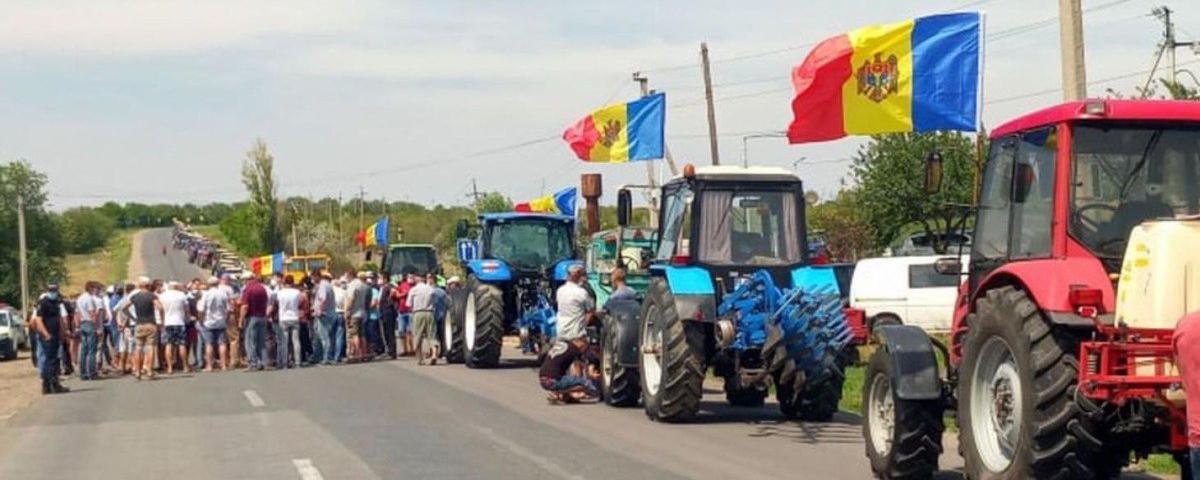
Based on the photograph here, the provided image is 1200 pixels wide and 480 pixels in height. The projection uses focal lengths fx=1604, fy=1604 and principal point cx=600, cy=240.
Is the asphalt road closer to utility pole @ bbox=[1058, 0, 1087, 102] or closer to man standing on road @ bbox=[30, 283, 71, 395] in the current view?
man standing on road @ bbox=[30, 283, 71, 395]

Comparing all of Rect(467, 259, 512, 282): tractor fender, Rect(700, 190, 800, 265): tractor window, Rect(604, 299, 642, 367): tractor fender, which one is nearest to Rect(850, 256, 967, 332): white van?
Rect(467, 259, 512, 282): tractor fender

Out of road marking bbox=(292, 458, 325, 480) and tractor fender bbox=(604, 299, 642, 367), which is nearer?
road marking bbox=(292, 458, 325, 480)

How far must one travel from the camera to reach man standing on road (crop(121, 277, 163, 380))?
25484mm

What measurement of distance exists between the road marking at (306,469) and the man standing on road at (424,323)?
14.2 metres

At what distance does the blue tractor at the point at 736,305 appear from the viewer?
51.4ft

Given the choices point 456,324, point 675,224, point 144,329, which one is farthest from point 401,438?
point 144,329

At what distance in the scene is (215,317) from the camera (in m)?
27.0

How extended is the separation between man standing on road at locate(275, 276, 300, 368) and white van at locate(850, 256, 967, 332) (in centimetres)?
998

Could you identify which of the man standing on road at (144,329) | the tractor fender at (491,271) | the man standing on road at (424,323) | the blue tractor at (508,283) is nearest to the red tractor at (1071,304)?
the blue tractor at (508,283)

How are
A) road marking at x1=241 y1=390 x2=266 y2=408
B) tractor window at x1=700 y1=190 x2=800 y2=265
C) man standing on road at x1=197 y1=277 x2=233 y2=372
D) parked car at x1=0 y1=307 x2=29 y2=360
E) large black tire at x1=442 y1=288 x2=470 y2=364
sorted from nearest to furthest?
tractor window at x1=700 y1=190 x2=800 y2=265 → road marking at x1=241 y1=390 x2=266 y2=408 → large black tire at x1=442 y1=288 x2=470 y2=364 → man standing on road at x1=197 y1=277 x2=233 y2=372 → parked car at x1=0 y1=307 x2=29 y2=360

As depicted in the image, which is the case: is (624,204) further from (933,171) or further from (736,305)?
(933,171)

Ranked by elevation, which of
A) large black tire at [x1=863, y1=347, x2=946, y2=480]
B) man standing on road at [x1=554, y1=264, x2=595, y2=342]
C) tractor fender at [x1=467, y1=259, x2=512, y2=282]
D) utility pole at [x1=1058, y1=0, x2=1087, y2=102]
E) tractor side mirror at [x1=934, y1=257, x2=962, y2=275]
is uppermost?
utility pole at [x1=1058, y1=0, x2=1087, y2=102]

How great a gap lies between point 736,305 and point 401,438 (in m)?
3.56

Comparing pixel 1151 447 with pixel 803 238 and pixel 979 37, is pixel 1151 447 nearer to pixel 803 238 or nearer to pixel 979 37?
pixel 803 238
